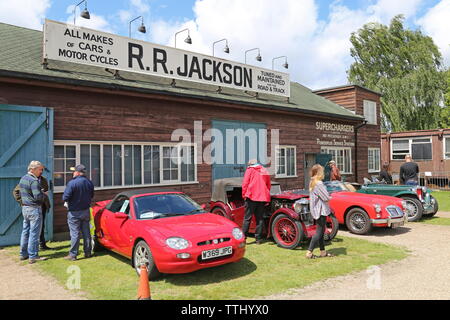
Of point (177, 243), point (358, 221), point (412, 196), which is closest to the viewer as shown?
point (177, 243)

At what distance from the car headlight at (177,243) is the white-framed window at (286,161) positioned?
9.41 m

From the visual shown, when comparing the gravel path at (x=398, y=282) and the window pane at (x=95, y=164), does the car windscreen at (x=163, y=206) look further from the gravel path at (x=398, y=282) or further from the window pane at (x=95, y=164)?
the window pane at (x=95, y=164)

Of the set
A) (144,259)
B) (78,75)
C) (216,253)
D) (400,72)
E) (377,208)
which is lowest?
(144,259)

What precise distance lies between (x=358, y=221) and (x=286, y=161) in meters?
5.84

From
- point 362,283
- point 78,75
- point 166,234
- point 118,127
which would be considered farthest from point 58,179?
point 362,283

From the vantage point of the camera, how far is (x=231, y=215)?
27.4 feet

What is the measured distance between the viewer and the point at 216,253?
5262mm

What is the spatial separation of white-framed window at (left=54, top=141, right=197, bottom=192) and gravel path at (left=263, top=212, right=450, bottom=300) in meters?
6.44

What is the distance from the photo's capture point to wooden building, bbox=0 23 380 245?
801 centimetres

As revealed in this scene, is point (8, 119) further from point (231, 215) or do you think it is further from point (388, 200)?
point (388, 200)

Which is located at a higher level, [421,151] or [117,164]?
[421,151]

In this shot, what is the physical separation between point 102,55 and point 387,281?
8932 mm

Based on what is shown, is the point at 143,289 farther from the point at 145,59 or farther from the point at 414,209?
the point at 414,209

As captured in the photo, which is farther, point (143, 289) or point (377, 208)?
point (377, 208)
